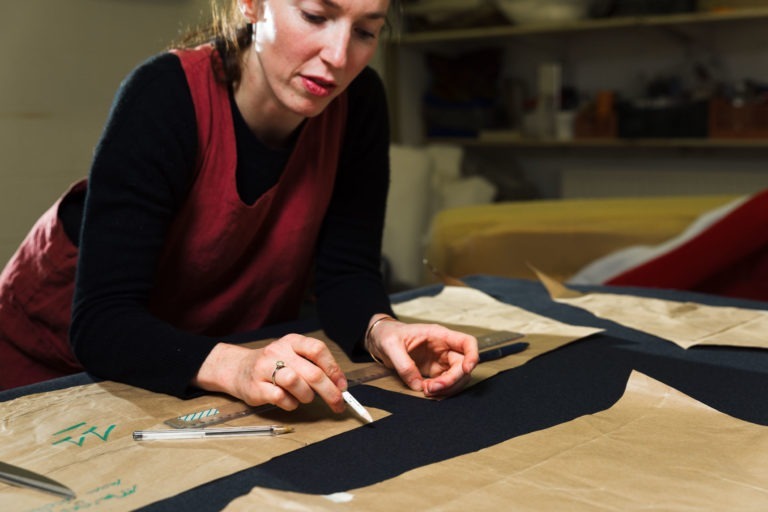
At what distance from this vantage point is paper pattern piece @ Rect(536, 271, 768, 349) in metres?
1.06

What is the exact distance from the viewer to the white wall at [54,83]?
2.38 meters

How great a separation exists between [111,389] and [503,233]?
5.02 ft

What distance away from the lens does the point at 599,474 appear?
65 cm

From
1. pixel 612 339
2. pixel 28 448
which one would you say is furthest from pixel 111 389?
pixel 612 339

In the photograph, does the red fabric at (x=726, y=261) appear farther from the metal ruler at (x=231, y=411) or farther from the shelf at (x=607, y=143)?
the shelf at (x=607, y=143)

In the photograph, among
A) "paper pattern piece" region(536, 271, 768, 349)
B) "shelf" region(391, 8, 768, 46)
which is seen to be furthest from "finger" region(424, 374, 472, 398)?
"shelf" region(391, 8, 768, 46)

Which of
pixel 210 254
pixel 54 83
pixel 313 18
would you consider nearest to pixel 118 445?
pixel 210 254

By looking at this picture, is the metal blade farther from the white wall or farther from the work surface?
the white wall

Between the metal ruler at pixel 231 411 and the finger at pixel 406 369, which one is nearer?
the metal ruler at pixel 231 411

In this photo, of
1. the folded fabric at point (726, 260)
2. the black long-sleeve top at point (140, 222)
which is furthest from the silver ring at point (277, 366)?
the folded fabric at point (726, 260)

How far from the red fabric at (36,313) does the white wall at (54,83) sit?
1319 mm

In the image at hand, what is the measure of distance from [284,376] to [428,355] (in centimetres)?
23

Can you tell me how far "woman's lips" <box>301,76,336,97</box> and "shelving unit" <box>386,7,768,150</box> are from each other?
222 cm

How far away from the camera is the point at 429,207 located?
311 cm
